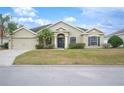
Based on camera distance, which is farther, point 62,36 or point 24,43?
point 62,36

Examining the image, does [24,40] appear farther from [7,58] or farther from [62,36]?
[7,58]

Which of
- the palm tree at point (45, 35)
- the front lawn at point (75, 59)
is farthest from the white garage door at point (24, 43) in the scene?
the front lawn at point (75, 59)

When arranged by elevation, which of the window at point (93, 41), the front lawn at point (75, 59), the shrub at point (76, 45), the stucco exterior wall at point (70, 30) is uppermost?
the stucco exterior wall at point (70, 30)

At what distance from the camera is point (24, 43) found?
22.7 meters

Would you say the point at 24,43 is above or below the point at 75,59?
above

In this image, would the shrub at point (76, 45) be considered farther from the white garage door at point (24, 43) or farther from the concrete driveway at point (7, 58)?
the concrete driveway at point (7, 58)

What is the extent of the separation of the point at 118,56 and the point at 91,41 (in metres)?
7.93

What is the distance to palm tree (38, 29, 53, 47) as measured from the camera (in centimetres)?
2314

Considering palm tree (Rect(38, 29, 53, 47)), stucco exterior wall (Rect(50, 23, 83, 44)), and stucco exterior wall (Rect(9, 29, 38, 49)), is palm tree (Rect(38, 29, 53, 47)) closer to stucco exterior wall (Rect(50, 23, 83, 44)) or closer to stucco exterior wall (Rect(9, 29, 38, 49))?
stucco exterior wall (Rect(9, 29, 38, 49))

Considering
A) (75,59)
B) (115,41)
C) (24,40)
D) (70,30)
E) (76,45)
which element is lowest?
(75,59)

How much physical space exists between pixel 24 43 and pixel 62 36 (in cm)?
420

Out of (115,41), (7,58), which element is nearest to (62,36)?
(115,41)

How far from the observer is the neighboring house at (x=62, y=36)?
23094 mm
